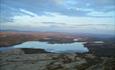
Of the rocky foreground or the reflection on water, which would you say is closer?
the rocky foreground

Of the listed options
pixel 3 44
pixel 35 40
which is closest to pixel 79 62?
pixel 35 40

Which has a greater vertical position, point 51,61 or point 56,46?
point 56,46

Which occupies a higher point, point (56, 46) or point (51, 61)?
point (56, 46)

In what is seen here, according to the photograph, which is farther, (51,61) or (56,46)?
(56,46)

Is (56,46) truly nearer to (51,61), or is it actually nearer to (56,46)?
(56,46)

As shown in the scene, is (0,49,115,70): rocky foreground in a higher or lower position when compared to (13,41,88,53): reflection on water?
lower

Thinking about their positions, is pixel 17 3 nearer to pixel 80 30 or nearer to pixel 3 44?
pixel 3 44

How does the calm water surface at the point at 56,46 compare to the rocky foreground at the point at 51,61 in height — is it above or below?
above

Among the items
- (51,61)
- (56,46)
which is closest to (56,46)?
(56,46)
